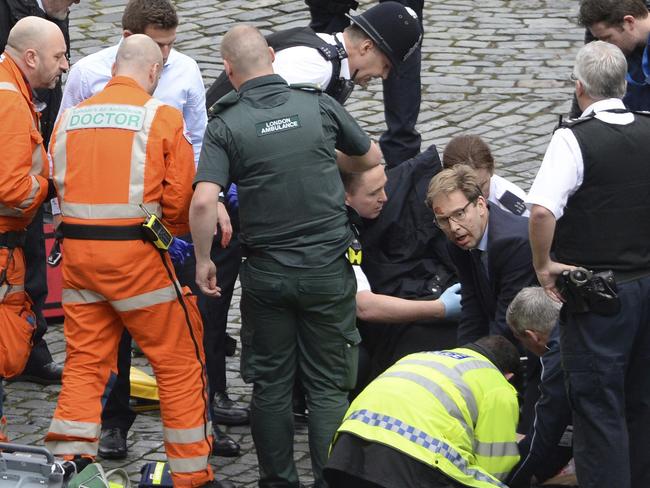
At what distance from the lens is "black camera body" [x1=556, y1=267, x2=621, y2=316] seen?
499cm

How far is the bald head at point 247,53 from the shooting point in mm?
5520

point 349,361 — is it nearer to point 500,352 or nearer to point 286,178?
point 500,352

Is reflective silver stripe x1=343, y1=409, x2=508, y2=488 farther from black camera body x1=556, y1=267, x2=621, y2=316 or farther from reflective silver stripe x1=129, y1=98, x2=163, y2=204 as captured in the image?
reflective silver stripe x1=129, y1=98, x2=163, y2=204

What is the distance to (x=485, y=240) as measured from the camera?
594 centimetres

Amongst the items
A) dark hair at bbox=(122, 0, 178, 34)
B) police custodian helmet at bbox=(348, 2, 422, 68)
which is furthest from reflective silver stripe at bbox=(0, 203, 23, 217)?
police custodian helmet at bbox=(348, 2, 422, 68)

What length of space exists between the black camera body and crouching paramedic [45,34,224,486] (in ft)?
5.14

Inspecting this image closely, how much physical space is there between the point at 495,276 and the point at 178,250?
1369mm

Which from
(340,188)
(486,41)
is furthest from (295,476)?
(486,41)

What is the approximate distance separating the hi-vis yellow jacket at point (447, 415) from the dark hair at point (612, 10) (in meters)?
2.21

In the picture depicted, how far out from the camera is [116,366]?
5715 millimetres

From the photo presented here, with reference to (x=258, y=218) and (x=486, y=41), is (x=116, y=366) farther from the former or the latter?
(x=486, y=41)

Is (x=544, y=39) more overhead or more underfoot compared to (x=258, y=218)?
more underfoot

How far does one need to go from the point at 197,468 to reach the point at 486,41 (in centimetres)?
648

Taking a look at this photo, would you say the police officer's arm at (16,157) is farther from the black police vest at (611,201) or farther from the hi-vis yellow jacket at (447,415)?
the black police vest at (611,201)
